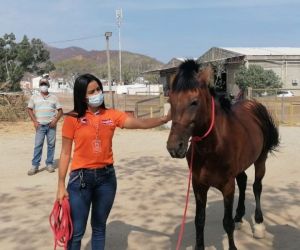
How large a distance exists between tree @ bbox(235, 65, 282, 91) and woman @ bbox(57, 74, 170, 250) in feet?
95.5

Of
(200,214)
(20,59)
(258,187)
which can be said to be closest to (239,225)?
(258,187)

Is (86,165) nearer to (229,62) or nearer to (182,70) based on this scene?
(182,70)

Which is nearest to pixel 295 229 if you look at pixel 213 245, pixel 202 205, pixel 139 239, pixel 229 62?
pixel 213 245

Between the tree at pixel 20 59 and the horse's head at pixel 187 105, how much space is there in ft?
99.5

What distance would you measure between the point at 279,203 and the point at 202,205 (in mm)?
2276

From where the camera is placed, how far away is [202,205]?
4.26 meters

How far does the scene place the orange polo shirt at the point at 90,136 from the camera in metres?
3.36

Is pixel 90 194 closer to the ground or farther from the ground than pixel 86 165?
closer to the ground

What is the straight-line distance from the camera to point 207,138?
3797 mm

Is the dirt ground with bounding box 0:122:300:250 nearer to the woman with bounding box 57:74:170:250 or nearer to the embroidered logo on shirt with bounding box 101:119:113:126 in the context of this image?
the woman with bounding box 57:74:170:250

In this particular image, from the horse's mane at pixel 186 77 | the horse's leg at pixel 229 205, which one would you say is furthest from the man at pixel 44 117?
the horse's mane at pixel 186 77

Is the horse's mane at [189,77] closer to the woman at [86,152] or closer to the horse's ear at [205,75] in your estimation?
the horse's ear at [205,75]

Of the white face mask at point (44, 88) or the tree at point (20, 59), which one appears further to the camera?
the tree at point (20, 59)

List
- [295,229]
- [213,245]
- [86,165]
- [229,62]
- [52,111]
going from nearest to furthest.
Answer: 1. [86,165]
2. [213,245]
3. [295,229]
4. [52,111]
5. [229,62]
